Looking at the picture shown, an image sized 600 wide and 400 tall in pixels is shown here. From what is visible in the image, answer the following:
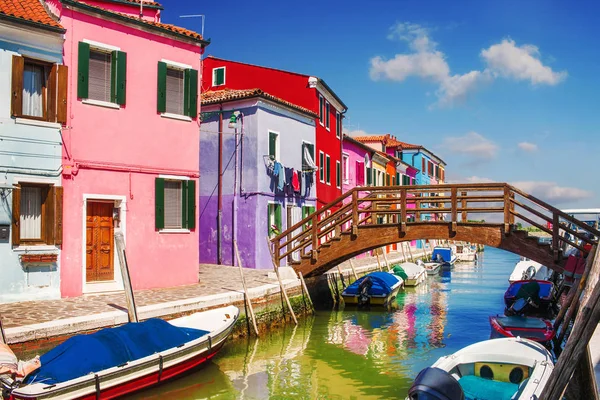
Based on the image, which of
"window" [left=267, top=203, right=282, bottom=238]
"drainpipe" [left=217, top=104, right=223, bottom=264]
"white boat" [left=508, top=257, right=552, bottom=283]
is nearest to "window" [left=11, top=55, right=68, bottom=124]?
"drainpipe" [left=217, top=104, right=223, bottom=264]

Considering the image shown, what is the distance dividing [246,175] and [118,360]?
12893 mm

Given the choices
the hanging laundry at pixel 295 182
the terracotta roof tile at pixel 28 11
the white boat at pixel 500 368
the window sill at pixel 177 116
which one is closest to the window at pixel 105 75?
the terracotta roof tile at pixel 28 11

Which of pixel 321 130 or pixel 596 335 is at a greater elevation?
pixel 321 130

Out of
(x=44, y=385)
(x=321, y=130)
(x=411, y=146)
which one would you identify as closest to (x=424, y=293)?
(x=321, y=130)

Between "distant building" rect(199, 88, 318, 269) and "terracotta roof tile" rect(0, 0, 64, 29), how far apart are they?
852cm

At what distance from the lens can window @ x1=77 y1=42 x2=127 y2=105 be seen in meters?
14.2

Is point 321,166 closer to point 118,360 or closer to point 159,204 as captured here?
point 159,204

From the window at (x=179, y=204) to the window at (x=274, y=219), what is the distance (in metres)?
5.84

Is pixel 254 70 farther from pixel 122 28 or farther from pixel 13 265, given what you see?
pixel 13 265

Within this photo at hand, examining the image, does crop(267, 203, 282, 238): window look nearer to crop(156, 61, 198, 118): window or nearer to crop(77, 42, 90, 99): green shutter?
crop(156, 61, 198, 118): window

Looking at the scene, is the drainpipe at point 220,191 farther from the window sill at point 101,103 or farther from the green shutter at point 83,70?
the green shutter at point 83,70

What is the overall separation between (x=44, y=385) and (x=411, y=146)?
161 ft

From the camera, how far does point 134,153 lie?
15.1 meters

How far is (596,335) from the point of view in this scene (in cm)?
866
